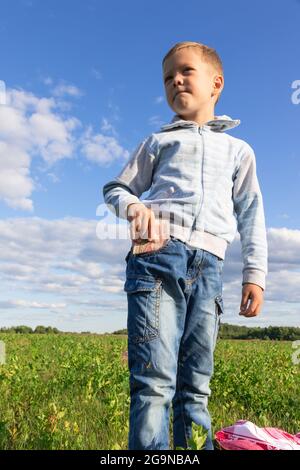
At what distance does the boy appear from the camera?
10.8ft

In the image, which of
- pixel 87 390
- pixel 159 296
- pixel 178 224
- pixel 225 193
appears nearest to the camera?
pixel 159 296

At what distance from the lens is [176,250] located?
11.1 feet

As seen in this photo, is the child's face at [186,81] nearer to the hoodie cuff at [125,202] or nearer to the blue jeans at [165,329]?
the hoodie cuff at [125,202]

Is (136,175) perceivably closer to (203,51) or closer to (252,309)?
(203,51)

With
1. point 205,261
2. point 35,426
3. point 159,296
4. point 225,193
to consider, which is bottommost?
point 35,426

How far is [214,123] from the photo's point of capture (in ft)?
12.9

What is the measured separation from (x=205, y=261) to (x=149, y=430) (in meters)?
1.05

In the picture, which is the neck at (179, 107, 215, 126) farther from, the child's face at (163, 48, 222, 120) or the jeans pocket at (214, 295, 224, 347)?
the jeans pocket at (214, 295, 224, 347)

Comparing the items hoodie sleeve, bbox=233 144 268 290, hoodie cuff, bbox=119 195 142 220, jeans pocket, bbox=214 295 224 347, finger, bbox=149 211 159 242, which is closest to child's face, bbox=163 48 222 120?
hoodie sleeve, bbox=233 144 268 290

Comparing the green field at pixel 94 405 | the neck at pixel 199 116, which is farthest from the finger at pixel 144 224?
the green field at pixel 94 405

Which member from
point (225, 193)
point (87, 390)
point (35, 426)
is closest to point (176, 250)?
point (225, 193)
